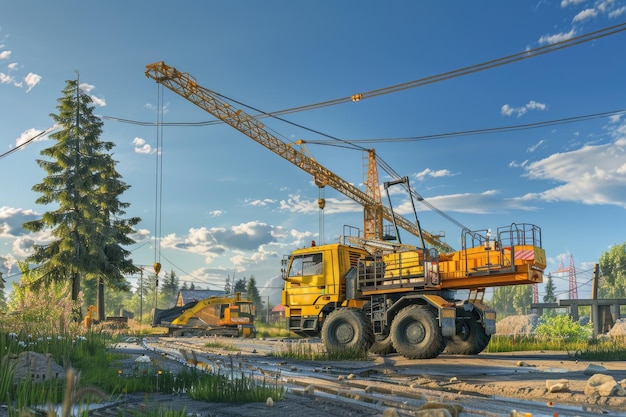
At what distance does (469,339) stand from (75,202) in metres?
32.1

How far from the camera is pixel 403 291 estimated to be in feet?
55.7

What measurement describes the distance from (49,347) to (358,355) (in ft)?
27.3

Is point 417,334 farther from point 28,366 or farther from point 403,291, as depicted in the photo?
point 28,366

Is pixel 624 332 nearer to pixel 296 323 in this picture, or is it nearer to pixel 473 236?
pixel 473 236

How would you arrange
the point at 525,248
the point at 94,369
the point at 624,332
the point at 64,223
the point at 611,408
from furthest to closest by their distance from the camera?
the point at 64,223
the point at 624,332
the point at 525,248
the point at 94,369
the point at 611,408

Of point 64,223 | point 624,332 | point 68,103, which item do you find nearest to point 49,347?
point 624,332

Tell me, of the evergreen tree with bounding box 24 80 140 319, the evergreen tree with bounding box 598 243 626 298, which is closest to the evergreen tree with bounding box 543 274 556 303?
the evergreen tree with bounding box 598 243 626 298

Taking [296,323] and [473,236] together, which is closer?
[473,236]

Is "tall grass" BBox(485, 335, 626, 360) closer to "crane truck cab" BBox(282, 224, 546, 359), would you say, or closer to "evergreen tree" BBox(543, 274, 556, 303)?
"crane truck cab" BBox(282, 224, 546, 359)

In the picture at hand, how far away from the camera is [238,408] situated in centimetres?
745

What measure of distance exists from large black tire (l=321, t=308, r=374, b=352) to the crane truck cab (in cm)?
3

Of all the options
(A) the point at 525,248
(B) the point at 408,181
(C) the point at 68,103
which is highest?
(C) the point at 68,103

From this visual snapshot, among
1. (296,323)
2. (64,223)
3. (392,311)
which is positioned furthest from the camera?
(64,223)

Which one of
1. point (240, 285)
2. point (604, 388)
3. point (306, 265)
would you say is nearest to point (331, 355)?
point (306, 265)
